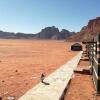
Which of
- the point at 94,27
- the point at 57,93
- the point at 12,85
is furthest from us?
the point at 94,27

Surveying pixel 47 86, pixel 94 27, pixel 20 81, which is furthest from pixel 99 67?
pixel 94 27

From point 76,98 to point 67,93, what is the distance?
72 cm

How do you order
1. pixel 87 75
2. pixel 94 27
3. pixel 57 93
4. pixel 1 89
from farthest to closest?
pixel 94 27 → pixel 87 75 → pixel 1 89 → pixel 57 93

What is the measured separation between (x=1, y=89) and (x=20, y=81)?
221 centimetres

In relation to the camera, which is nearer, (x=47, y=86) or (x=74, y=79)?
(x=47, y=86)

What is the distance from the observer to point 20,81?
12.6 metres

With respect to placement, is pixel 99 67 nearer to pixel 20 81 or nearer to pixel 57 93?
pixel 57 93

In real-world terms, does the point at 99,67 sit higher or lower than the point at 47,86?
higher

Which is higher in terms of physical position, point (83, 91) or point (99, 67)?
point (99, 67)

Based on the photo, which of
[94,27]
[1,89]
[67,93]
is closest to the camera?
[67,93]

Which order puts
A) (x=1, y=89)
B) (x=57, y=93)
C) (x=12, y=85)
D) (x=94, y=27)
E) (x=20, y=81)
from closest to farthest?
(x=57, y=93) → (x=1, y=89) → (x=12, y=85) → (x=20, y=81) → (x=94, y=27)

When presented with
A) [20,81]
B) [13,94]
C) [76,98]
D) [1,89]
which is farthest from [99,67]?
[20,81]

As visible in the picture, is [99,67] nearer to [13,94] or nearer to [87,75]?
[13,94]

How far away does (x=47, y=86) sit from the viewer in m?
9.65
